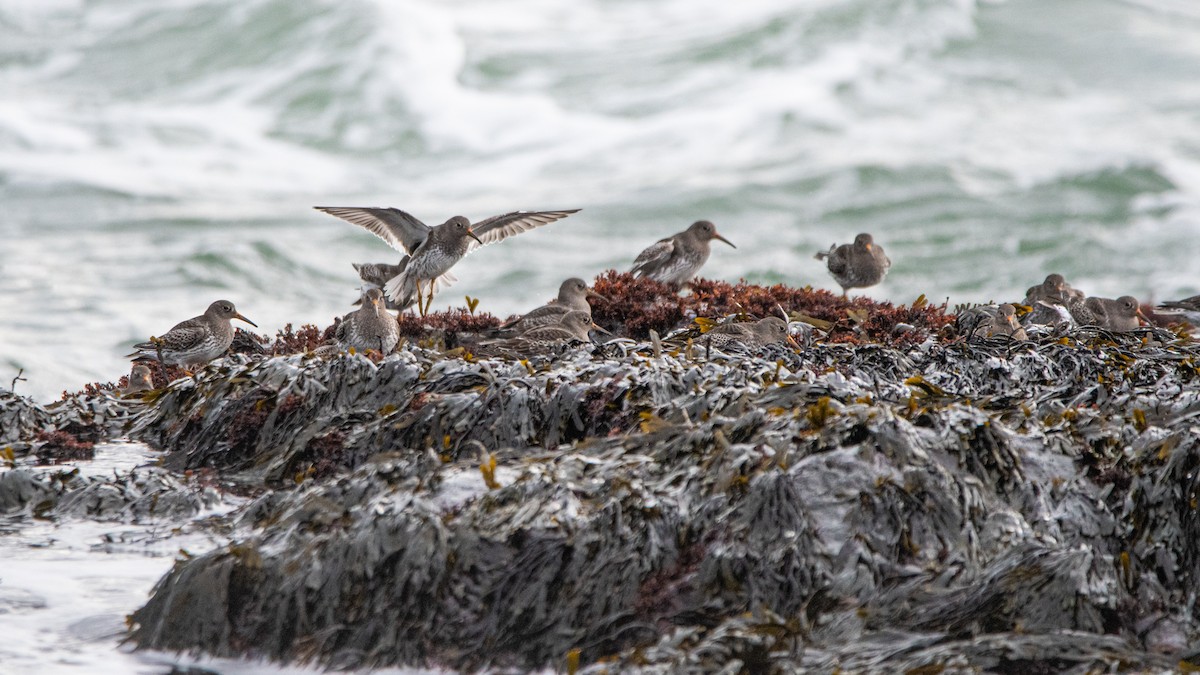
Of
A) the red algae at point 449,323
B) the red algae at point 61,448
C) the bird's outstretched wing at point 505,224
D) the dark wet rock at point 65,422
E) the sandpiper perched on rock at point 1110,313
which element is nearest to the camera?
the red algae at point 61,448

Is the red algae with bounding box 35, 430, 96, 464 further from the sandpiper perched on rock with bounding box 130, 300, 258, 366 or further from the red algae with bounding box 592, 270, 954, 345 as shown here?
the red algae with bounding box 592, 270, 954, 345

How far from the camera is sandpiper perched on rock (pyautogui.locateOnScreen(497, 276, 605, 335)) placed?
7547mm

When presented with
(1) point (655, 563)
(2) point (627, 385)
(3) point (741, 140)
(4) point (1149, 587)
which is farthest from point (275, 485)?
(3) point (741, 140)

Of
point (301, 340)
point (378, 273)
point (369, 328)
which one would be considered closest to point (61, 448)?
point (369, 328)

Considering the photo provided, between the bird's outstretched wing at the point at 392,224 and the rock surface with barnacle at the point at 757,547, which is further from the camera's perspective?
the bird's outstretched wing at the point at 392,224

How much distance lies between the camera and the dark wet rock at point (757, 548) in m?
3.84

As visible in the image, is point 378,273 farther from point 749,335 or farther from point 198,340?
point 749,335

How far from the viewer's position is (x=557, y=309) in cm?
772

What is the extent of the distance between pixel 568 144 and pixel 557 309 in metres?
17.4

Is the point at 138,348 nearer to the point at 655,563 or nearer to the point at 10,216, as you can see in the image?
the point at 655,563

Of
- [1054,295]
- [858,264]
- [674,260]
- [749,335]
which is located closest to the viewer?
[749,335]

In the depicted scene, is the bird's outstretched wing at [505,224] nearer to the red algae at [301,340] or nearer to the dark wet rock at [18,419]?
the red algae at [301,340]

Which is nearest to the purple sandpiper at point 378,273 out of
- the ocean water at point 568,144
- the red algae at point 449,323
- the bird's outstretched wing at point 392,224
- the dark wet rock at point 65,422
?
the bird's outstretched wing at point 392,224

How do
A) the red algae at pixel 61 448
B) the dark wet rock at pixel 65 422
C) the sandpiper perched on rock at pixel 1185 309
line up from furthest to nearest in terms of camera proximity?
1. the sandpiper perched on rock at pixel 1185 309
2. the dark wet rock at pixel 65 422
3. the red algae at pixel 61 448
